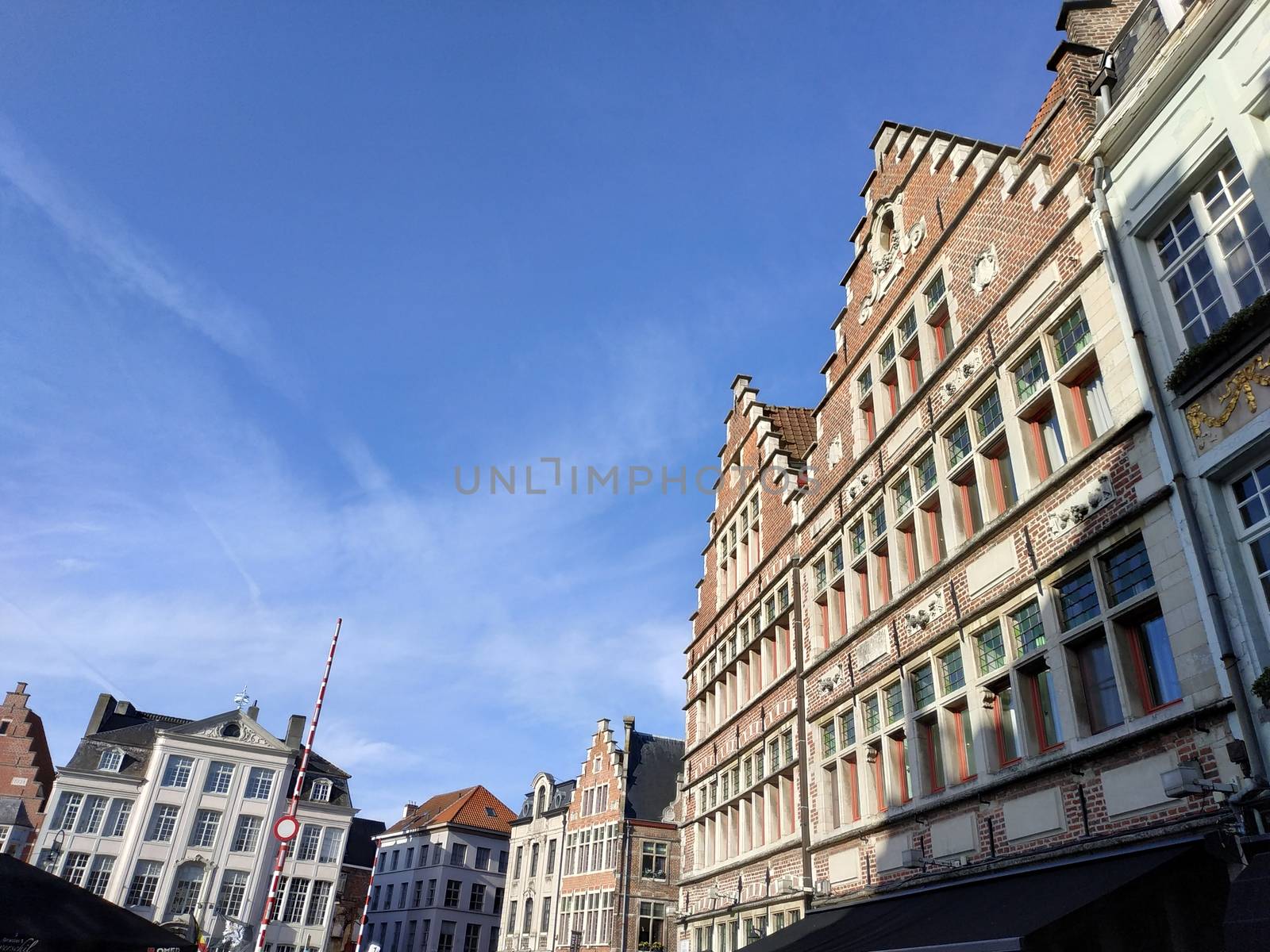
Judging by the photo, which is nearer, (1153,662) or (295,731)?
(1153,662)

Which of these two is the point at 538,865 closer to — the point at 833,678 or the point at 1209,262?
the point at 833,678

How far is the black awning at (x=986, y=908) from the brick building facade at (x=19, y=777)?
40.5 metres

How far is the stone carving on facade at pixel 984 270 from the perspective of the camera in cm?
1162

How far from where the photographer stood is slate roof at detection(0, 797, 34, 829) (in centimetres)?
3894

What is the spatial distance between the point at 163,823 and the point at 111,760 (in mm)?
3615

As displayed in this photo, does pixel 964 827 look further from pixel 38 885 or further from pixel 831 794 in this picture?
pixel 38 885

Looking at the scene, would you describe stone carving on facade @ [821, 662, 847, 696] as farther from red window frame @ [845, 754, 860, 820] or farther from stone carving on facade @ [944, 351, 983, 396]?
stone carving on facade @ [944, 351, 983, 396]

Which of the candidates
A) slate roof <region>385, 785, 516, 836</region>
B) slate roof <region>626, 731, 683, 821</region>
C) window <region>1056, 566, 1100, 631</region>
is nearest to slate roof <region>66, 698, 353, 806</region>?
slate roof <region>385, 785, 516, 836</region>

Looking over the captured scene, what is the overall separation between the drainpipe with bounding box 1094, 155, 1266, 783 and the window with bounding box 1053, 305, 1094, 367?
0.72 meters

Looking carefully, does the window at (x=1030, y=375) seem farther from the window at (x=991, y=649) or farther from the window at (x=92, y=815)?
the window at (x=92, y=815)

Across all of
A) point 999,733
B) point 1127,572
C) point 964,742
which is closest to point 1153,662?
point 1127,572

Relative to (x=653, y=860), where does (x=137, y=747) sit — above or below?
above

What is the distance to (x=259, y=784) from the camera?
139 ft

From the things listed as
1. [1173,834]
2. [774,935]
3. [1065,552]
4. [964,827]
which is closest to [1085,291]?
[1065,552]
